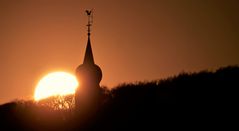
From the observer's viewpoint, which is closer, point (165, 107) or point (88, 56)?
point (165, 107)

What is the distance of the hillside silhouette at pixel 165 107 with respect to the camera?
45062 millimetres

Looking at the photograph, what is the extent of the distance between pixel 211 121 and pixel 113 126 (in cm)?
895

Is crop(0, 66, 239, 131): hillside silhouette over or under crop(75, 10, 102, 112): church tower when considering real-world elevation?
under

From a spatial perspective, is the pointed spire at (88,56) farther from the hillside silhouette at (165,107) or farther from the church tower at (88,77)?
the hillside silhouette at (165,107)

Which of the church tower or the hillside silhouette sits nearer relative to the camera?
the hillside silhouette

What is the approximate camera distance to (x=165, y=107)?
47938mm

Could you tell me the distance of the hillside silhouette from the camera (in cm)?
4506

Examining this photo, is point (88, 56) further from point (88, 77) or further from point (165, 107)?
point (165, 107)

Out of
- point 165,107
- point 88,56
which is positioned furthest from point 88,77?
point 165,107

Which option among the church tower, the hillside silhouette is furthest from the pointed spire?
the hillside silhouette

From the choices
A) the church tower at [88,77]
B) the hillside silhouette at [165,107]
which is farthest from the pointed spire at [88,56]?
the hillside silhouette at [165,107]

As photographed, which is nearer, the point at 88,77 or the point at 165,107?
the point at 165,107

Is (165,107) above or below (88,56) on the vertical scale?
below

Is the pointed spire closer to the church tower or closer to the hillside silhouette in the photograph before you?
the church tower
